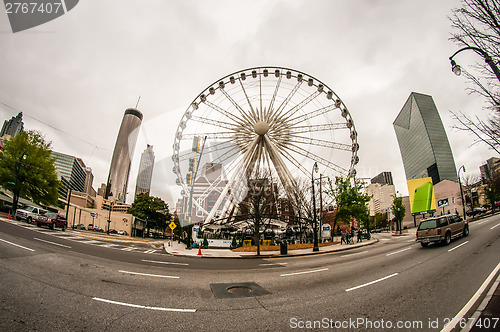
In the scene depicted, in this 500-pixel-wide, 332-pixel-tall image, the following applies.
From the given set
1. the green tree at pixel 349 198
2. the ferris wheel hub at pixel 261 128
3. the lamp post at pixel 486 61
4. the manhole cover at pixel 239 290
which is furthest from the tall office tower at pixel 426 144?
the manhole cover at pixel 239 290

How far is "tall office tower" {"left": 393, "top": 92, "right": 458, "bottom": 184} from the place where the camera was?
8531 cm

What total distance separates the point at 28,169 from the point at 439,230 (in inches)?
1577

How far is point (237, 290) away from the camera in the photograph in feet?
21.6

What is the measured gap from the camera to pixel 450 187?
5519 centimetres

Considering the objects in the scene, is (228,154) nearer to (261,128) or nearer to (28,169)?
(261,128)

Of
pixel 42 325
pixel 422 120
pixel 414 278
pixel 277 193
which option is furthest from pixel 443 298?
pixel 422 120

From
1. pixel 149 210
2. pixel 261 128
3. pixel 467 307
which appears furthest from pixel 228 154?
pixel 149 210

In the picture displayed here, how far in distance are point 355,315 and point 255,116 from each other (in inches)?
1024

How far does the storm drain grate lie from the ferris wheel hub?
72.5 ft

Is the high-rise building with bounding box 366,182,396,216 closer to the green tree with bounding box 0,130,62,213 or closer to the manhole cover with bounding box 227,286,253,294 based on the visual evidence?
the green tree with bounding box 0,130,62,213

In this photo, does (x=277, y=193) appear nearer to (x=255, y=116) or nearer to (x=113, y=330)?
(x=255, y=116)

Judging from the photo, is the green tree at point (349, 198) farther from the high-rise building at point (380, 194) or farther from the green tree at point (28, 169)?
the high-rise building at point (380, 194)

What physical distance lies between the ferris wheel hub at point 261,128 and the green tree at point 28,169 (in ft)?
86.1

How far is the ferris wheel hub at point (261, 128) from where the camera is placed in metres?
27.7
